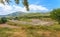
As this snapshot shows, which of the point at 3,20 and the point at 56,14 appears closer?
the point at 3,20

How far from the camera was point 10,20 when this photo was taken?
49.2ft

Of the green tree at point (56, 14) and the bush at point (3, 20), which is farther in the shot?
the green tree at point (56, 14)

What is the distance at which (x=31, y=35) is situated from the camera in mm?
9992

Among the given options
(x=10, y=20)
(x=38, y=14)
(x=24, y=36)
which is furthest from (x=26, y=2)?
(x=38, y=14)

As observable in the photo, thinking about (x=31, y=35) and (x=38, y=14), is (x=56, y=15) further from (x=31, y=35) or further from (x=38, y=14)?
(x=31, y=35)

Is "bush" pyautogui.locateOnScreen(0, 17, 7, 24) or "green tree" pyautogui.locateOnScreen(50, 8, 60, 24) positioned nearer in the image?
"bush" pyautogui.locateOnScreen(0, 17, 7, 24)

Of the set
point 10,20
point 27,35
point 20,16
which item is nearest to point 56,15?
point 20,16

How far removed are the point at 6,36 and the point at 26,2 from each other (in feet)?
16.7

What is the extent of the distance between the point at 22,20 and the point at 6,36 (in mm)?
5778

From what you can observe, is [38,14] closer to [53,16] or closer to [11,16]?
[53,16]

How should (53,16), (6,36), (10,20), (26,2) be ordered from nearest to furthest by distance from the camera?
(26,2), (6,36), (10,20), (53,16)

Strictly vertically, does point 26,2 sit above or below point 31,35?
above

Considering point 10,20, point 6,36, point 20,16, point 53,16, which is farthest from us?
point 53,16

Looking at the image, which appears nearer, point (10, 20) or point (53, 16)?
point (10, 20)
